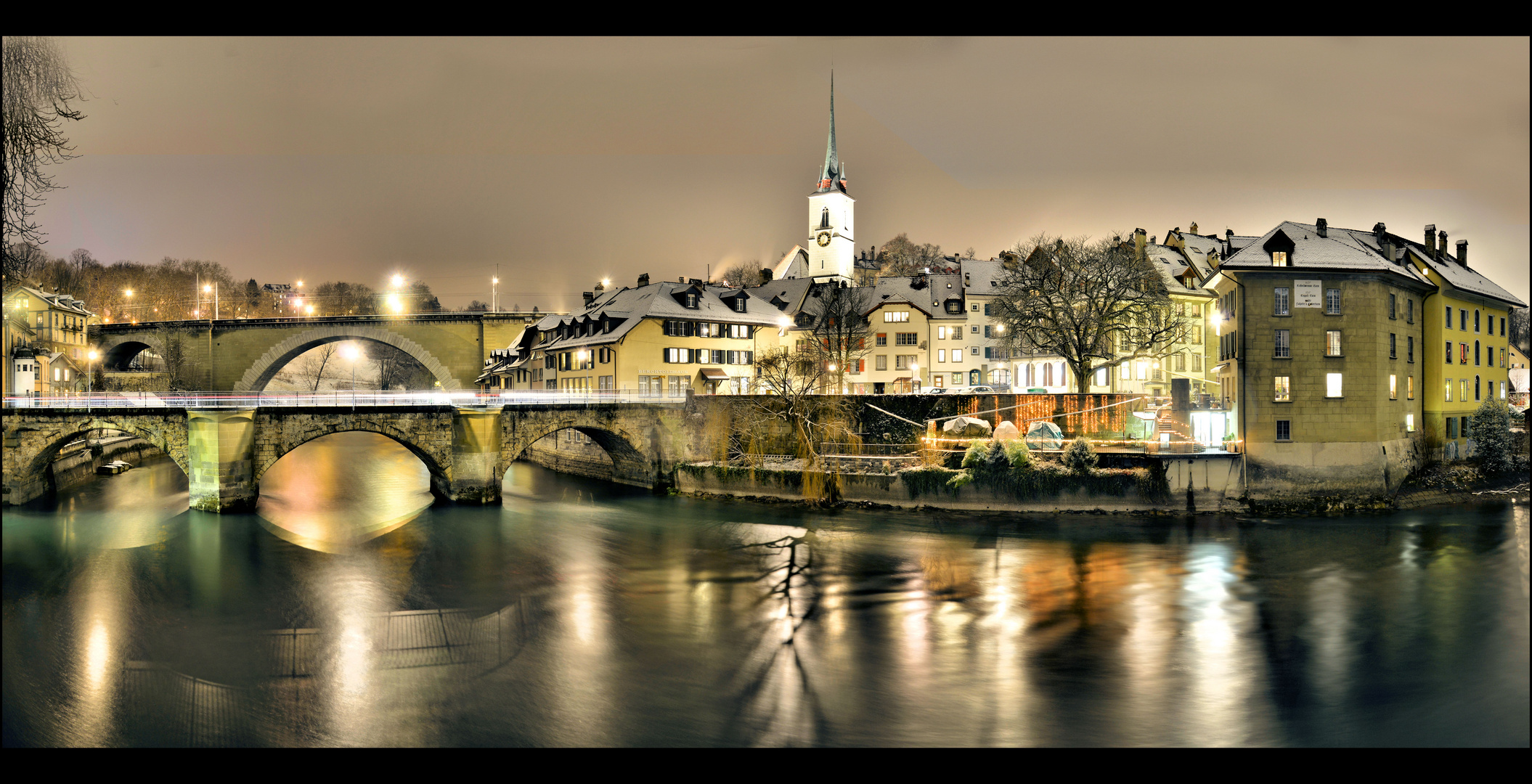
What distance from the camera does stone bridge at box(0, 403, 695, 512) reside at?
34.2 metres

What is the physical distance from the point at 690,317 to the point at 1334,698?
39430mm

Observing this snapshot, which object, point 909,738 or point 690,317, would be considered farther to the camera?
point 690,317

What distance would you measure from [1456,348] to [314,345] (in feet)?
253

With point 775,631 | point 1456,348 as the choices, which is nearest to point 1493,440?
point 1456,348

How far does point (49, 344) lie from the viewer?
63156 mm

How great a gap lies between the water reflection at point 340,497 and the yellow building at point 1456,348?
1778 inches

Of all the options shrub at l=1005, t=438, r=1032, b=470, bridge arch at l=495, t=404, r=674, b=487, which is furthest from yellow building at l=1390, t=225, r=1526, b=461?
bridge arch at l=495, t=404, r=674, b=487

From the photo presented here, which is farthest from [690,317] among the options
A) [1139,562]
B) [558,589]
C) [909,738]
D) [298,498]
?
[909,738]

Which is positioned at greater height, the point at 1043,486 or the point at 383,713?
the point at 1043,486

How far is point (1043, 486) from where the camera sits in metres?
33.2

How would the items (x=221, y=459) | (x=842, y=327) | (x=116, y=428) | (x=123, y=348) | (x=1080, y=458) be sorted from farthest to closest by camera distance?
(x=123, y=348), (x=842, y=327), (x=116, y=428), (x=221, y=459), (x=1080, y=458)

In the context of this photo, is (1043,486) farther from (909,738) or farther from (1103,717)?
(909,738)

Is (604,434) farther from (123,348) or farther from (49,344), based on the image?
(123,348)
